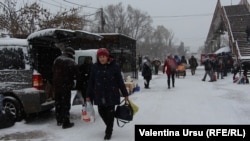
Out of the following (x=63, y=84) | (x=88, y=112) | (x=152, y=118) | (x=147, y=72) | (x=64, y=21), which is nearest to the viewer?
(x=88, y=112)

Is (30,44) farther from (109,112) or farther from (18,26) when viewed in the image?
(18,26)

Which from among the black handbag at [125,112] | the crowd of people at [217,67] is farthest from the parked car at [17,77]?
the crowd of people at [217,67]

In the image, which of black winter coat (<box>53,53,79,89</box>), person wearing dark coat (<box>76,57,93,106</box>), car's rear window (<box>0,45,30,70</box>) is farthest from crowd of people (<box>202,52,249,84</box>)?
car's rear window (<box>0,45,30,70</box>)

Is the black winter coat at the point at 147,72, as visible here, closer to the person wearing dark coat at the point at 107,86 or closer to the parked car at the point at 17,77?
the parked car at the point at 17,77

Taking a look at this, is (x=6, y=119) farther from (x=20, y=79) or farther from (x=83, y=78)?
(x=83, y=78)

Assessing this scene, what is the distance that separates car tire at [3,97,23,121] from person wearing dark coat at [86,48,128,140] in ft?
8.35

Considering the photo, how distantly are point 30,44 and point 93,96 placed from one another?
2556 millimetres

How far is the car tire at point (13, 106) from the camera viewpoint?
365 inches

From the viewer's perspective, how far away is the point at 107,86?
24.5 ft

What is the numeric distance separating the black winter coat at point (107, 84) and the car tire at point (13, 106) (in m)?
2.55

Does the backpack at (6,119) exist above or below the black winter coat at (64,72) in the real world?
below

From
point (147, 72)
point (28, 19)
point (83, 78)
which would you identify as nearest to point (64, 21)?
point (28, 19)

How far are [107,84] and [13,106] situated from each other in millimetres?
2934

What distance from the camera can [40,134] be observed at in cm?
840
